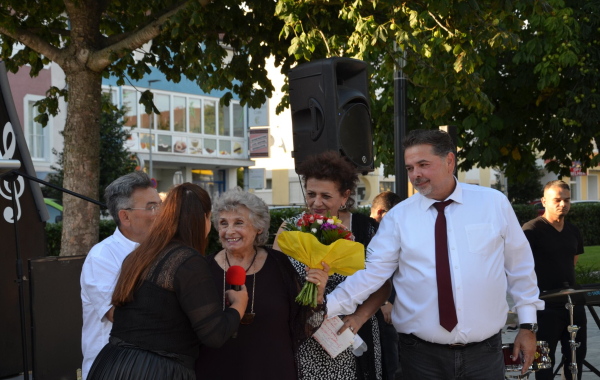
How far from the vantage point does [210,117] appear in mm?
32750

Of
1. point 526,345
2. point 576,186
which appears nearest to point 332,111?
point 526,345

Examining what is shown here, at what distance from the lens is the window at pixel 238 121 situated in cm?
3378

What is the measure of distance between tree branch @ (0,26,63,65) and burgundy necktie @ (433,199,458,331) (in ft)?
19.0

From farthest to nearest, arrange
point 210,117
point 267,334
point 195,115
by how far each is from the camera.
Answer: point 210,117
point 195,115
point 267,334

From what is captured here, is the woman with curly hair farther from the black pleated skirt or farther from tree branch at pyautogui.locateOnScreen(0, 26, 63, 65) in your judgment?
tree branch at pyautogui.locateOnScreen(0, 26, 63, 65)

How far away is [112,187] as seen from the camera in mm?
4008

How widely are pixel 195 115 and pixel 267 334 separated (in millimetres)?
29390

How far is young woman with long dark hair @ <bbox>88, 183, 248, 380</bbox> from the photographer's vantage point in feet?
9.48

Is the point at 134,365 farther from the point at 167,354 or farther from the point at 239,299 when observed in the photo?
the point at 239,299

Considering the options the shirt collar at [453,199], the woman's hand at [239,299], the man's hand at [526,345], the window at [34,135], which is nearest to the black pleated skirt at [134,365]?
the woman's hand at [239,299]

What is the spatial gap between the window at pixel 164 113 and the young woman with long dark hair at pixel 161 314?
28251 millimetres

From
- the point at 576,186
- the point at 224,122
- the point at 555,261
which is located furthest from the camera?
the point at 576,186

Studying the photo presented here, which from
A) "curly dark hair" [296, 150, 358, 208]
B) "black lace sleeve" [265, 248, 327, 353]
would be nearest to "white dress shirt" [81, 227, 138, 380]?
"black lace sleeve" [265, 248, 327, 353]

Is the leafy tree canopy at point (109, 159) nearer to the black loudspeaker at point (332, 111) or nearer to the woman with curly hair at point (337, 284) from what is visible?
→ the black loudspeaker at point (332, 111)
